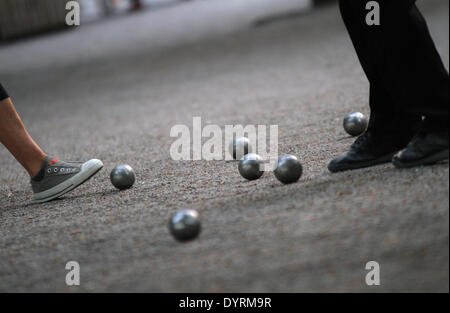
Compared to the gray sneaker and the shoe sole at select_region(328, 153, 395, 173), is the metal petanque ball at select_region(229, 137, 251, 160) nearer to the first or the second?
the gray sneaker

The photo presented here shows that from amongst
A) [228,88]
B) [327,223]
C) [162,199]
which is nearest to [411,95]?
[327,223]

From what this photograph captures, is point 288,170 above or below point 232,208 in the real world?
above

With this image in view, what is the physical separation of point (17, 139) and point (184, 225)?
116cm

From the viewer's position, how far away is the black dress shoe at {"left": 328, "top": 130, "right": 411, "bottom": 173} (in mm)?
2311

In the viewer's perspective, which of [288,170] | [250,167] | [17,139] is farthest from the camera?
[17,139]

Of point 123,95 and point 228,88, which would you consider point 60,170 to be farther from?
point 123,95

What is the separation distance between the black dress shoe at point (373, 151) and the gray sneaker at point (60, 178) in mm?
1075

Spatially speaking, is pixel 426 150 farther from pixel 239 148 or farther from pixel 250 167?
pixel 239 148

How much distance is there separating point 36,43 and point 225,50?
29.4ft

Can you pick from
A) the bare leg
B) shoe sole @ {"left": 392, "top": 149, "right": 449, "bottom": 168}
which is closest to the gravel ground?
shoe sole @ {"left": 392, "top": 149, "right": 449, "bottom": 168}

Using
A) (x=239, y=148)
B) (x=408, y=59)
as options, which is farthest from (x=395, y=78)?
(x=239, y=148)

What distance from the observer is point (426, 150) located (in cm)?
208
